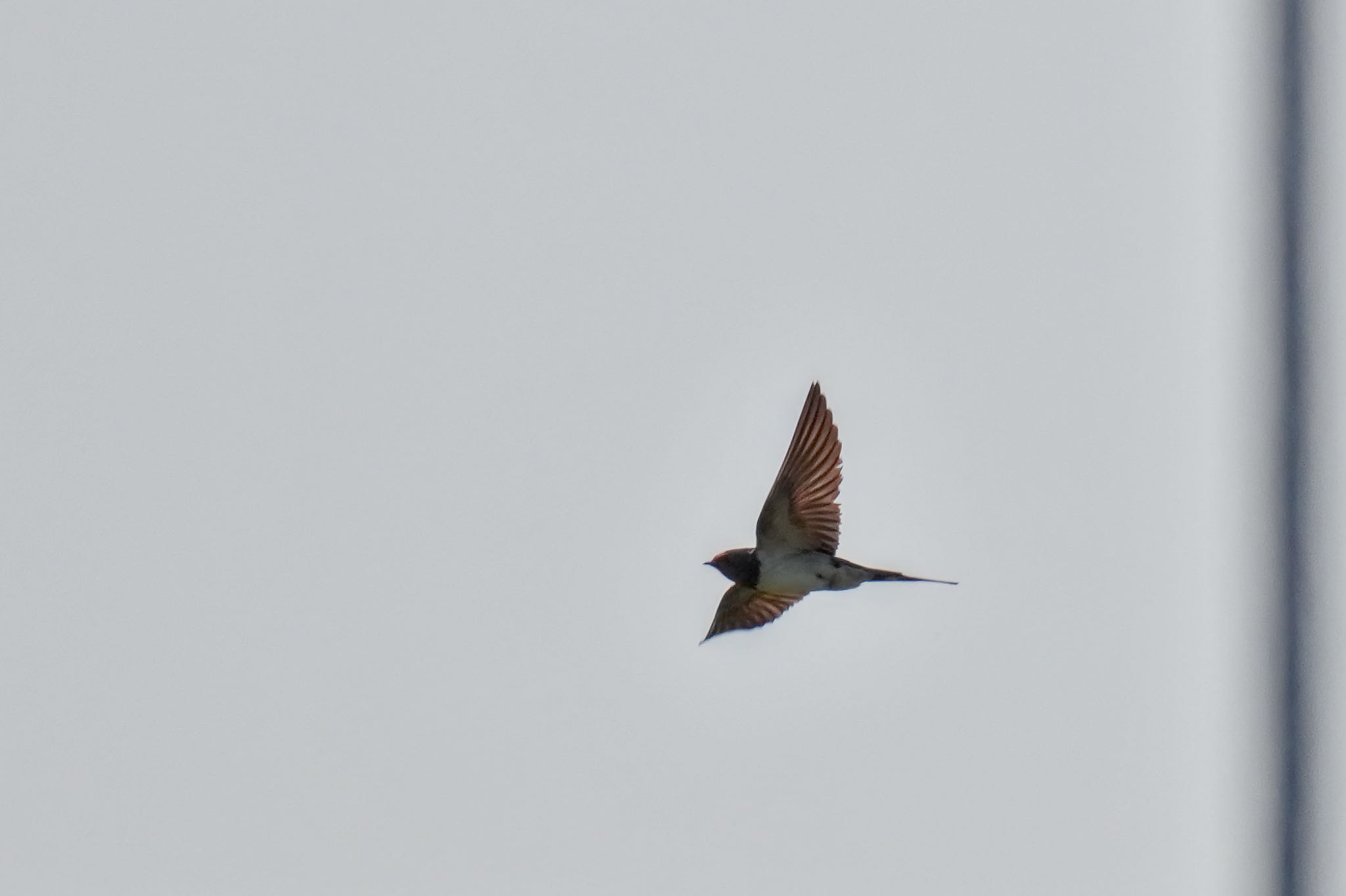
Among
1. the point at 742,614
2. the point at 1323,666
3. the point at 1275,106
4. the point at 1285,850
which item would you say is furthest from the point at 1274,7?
the point at 742,614

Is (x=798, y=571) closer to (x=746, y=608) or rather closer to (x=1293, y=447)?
(x=746, y=608)

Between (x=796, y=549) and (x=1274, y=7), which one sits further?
(x=796, y=549)

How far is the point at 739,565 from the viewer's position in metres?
8.55

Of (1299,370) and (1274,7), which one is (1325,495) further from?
(1274,7)

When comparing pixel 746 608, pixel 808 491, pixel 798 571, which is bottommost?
pixel 746 608

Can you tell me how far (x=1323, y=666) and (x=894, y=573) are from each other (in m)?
7.26

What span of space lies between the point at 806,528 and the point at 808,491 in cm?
20

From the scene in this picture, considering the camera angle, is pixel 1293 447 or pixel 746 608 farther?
pixel 746 608

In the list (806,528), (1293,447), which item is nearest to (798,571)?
(806,528)

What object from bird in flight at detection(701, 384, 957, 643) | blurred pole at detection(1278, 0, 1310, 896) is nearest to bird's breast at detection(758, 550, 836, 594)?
bird in flight at detection(701, 384, 957, 643)

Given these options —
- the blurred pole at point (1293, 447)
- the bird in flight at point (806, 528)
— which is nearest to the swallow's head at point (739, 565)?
the bird in flight at point (806, 528)

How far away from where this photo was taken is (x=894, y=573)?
8.23 meters

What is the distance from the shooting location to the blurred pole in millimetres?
1007

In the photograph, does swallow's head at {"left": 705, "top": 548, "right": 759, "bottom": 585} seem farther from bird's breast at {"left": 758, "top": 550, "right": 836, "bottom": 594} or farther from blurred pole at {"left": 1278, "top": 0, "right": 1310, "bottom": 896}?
blurred pole at {"left": 1278, "top": 0, "right": 1310, "bottom": 896}
